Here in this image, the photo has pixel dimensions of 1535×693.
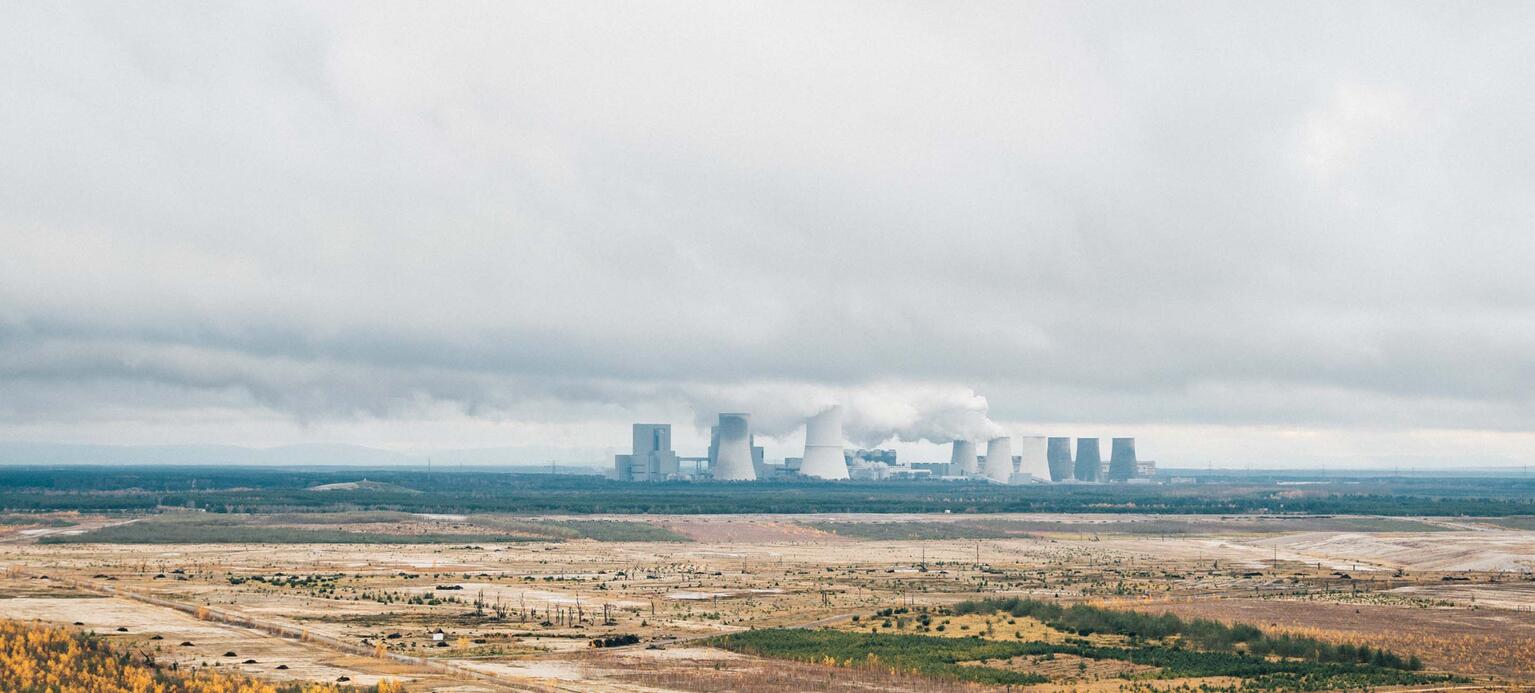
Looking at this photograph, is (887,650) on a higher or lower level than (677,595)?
higher

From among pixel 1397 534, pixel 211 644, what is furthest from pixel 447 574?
pixel 1397 534

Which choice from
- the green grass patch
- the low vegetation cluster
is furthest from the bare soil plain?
the low vegetation cluster

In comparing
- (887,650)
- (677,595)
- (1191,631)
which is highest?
(1191,631)

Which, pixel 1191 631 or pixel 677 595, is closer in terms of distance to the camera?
pixel 1191 631

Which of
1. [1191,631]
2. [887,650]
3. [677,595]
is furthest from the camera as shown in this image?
[677,595]

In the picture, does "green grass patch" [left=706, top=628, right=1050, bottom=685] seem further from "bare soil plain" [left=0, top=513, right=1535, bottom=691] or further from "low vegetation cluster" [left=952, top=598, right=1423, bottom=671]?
"low vegetation cluster" [left=952, top=598, right=1423, bottom=671]

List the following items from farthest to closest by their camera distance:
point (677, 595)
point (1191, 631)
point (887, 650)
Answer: point (677, 595)
point (1191, 631)
point (887, 650)

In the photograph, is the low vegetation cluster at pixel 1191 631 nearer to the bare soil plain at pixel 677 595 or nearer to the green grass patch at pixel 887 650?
the bare soil plain at pixel 677 595

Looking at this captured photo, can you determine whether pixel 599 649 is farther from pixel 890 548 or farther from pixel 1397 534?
pixel 1397 534

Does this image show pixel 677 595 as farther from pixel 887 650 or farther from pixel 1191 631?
pixel 1191 631

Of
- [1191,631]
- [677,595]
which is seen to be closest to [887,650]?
[1191,631]
